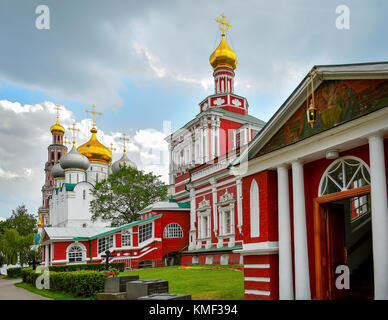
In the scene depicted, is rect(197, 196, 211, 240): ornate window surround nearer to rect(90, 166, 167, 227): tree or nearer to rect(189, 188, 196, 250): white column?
rect(189, 188, 196, 250): white column

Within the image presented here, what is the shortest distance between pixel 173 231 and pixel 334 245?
22.4m

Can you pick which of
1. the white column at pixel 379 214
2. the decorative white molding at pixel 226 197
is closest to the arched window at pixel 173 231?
the decorative white molding at pixel 226 197

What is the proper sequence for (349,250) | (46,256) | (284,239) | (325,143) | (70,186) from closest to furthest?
(325,143)
(284,239)
(349,250)
(46,256)
(70,186)

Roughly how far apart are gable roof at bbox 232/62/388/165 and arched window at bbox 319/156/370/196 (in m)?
1.91

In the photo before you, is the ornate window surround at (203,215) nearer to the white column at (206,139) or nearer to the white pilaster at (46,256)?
the white column at (206,139)

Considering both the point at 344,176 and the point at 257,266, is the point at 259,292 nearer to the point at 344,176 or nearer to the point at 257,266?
the point at 257,266

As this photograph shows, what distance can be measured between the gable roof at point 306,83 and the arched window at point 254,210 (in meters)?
0.93

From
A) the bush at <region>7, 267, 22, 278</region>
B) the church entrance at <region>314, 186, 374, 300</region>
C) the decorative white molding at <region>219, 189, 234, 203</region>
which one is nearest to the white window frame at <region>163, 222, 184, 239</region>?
the decorative white molding at <region>219, 189, 234, 203</region>

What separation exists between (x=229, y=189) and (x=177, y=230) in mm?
7748

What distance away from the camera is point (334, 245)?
1075cm

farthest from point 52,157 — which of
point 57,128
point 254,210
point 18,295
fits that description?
point 254,210

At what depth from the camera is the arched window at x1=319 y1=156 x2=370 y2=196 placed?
31.5 feet

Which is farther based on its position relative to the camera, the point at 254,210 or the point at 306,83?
the point at 254,210

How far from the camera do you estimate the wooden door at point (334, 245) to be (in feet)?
34.3
